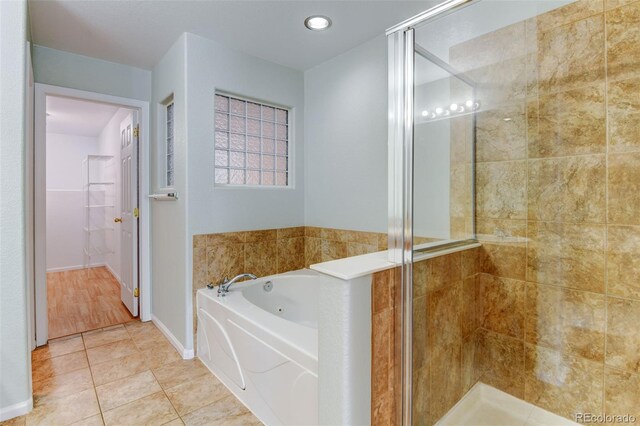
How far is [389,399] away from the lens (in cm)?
130

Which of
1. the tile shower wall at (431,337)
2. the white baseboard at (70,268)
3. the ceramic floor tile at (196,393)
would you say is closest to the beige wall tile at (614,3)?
the tile shower wall at (431,337)

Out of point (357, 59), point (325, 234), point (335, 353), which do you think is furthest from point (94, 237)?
point (335, 353)

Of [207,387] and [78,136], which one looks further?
[78,136]

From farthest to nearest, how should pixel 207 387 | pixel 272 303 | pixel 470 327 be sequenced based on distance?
1. pixel 272 303
2. pixel 207 387
3. pixel 470 327

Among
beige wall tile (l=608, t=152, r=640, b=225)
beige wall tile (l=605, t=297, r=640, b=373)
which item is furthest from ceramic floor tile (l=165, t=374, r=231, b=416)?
beige wall tile (l=608, t=152, r=640, b=225)

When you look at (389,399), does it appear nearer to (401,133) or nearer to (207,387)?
(401,133)

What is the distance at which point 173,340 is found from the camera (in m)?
2.56

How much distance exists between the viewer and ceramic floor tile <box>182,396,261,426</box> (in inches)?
66.7

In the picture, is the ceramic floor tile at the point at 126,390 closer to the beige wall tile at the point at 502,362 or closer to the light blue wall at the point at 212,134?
the light blue wall at the point at 212,134

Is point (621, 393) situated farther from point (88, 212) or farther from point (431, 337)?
point (88, 212)

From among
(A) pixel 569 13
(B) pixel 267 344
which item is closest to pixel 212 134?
(B) pixel 267 344

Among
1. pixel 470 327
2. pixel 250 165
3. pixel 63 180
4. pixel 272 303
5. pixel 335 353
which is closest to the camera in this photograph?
pixel 335 353

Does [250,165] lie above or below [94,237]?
above

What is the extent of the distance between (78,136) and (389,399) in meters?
6.60
